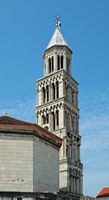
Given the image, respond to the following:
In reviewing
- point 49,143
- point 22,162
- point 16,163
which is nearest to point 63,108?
point 49,143

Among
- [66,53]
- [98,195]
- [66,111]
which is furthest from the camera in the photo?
[98,195]

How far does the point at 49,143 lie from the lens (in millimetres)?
41469

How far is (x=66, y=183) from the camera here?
221 feet

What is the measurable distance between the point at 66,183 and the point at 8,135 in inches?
1259

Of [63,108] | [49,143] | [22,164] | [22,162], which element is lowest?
[22,164]

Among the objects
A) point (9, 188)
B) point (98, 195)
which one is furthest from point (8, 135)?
point (98, 195)

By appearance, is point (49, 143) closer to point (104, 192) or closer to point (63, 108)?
point (63, 108)

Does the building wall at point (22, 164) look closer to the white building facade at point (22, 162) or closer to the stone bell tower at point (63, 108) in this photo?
the white building facade at point (22, 162)

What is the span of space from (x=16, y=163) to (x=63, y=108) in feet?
114

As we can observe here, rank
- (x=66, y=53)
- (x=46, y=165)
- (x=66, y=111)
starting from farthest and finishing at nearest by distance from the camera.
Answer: (x=66, y=53) < (x=66, y=111) < (x=46, y=165)

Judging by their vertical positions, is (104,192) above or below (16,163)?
above

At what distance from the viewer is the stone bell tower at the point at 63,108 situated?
6894 cm

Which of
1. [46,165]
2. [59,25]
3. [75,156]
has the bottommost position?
[46,165]

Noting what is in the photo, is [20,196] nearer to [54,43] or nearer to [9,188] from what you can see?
[9,188]
